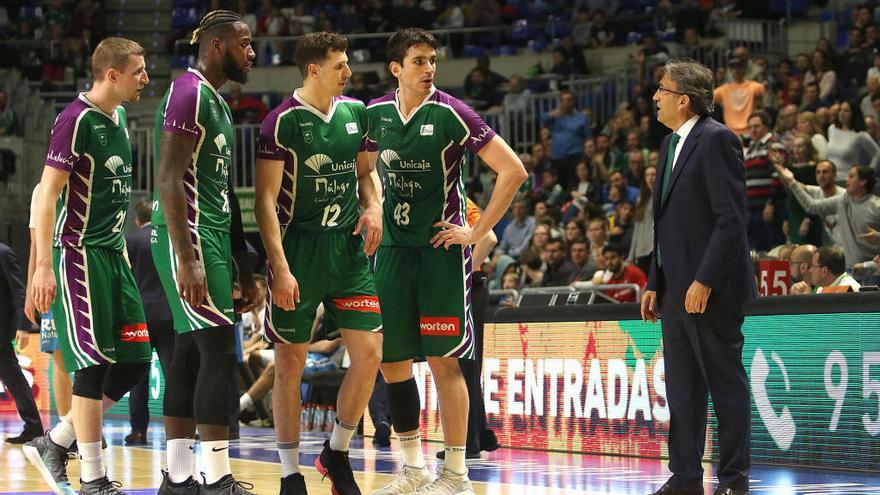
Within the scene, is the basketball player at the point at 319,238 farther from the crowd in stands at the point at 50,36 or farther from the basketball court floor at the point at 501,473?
the crowd in stands at the point at 50,36

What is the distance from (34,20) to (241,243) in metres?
21.0

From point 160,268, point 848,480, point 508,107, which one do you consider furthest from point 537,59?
point 160,268

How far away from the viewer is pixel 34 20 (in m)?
25.8

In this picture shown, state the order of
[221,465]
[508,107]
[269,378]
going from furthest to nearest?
[508,107] → [269,378] → [221,465]

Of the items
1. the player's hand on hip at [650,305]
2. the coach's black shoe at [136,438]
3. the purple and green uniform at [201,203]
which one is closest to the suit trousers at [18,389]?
the coach's black shoe at [136,438]

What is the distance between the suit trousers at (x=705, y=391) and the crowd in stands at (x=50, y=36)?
18995mm

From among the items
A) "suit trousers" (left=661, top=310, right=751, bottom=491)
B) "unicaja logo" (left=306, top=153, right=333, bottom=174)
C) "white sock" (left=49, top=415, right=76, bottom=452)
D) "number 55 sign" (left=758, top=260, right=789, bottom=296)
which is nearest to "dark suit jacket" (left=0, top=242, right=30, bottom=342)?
"white sock" (left=49, top=415, right=76, bottom=452)

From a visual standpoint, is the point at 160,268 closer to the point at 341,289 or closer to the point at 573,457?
the point at 341,289

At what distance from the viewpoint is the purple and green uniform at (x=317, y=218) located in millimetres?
6516

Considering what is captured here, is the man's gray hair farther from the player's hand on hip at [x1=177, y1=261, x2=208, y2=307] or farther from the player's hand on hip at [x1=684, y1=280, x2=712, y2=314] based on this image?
the player's hand on hip at [x1=177, y1=261, x2=208, y2=307]

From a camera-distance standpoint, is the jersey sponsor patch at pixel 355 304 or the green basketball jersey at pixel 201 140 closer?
the green basketball jersey at pixel 201 140

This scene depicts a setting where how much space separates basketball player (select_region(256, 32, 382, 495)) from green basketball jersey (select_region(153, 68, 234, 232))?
0.36 m

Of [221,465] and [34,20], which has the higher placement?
[34,20]

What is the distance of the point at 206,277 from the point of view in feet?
19.5
